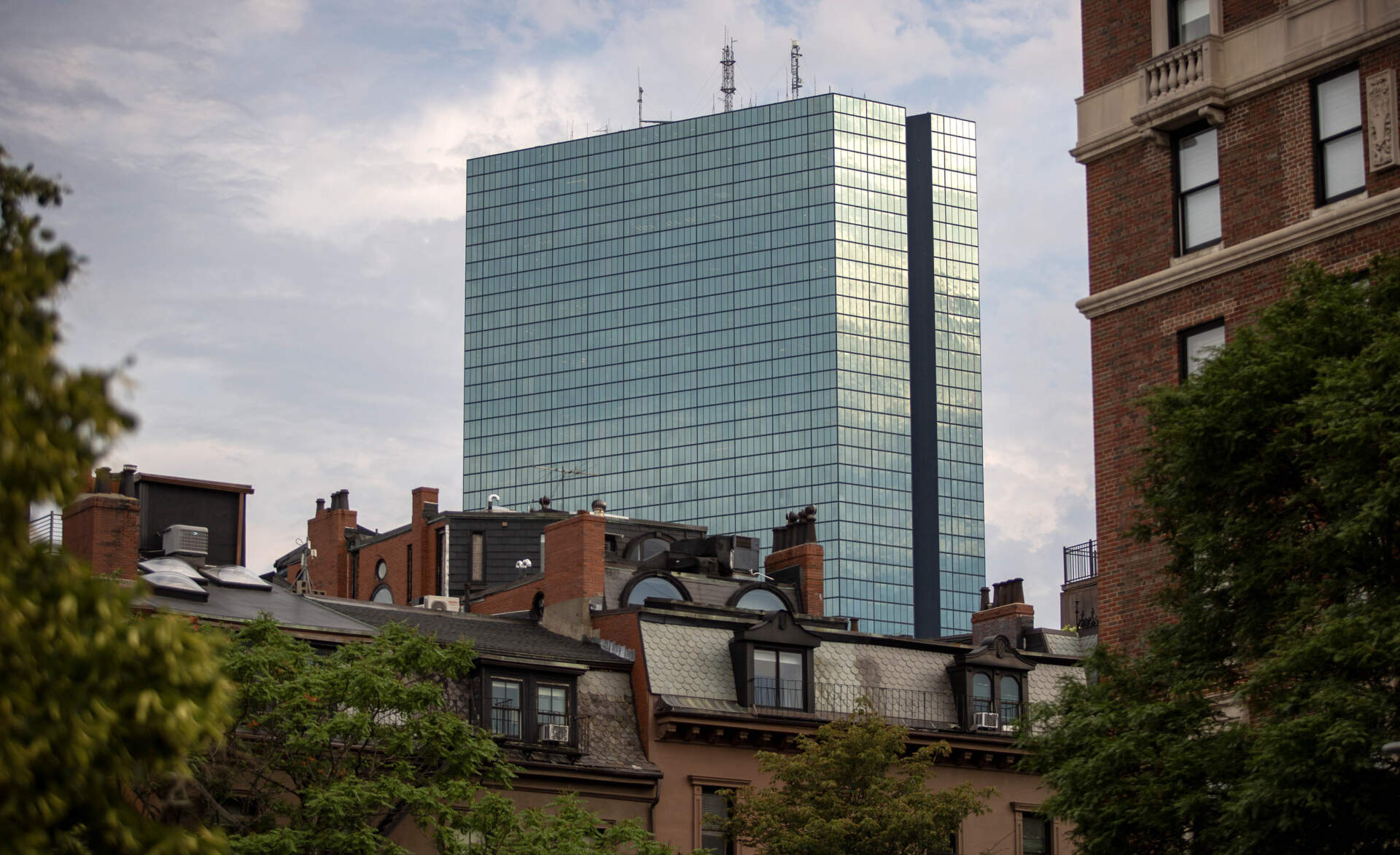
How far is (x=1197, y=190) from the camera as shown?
124ft

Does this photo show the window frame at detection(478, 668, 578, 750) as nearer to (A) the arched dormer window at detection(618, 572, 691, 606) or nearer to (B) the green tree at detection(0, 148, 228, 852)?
(A) the arched dormer window at detection(618, 572, 691, 606)

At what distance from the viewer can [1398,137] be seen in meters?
→ 34.4

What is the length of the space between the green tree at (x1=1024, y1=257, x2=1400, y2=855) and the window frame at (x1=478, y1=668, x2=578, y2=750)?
18.7m

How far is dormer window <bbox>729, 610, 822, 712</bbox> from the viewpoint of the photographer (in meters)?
51.4

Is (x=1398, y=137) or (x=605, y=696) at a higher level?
(x=1398, y=137)

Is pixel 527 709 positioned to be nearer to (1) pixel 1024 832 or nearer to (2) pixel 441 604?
(1) pixel 1024 832

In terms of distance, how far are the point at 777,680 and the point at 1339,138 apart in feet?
73.0

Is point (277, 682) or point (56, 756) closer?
point (56, 756)

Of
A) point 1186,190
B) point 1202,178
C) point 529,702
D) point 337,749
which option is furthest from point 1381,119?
point 529,702

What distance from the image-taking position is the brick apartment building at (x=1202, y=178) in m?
35.1

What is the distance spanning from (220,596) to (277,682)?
1015 centimetres

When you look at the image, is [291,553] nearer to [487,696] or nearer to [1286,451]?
[487,696]

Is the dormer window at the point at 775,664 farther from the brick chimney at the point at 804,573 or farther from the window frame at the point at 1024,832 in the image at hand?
the brick chimney at the point at 804,573

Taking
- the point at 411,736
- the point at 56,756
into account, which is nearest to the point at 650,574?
the point at 411,736
